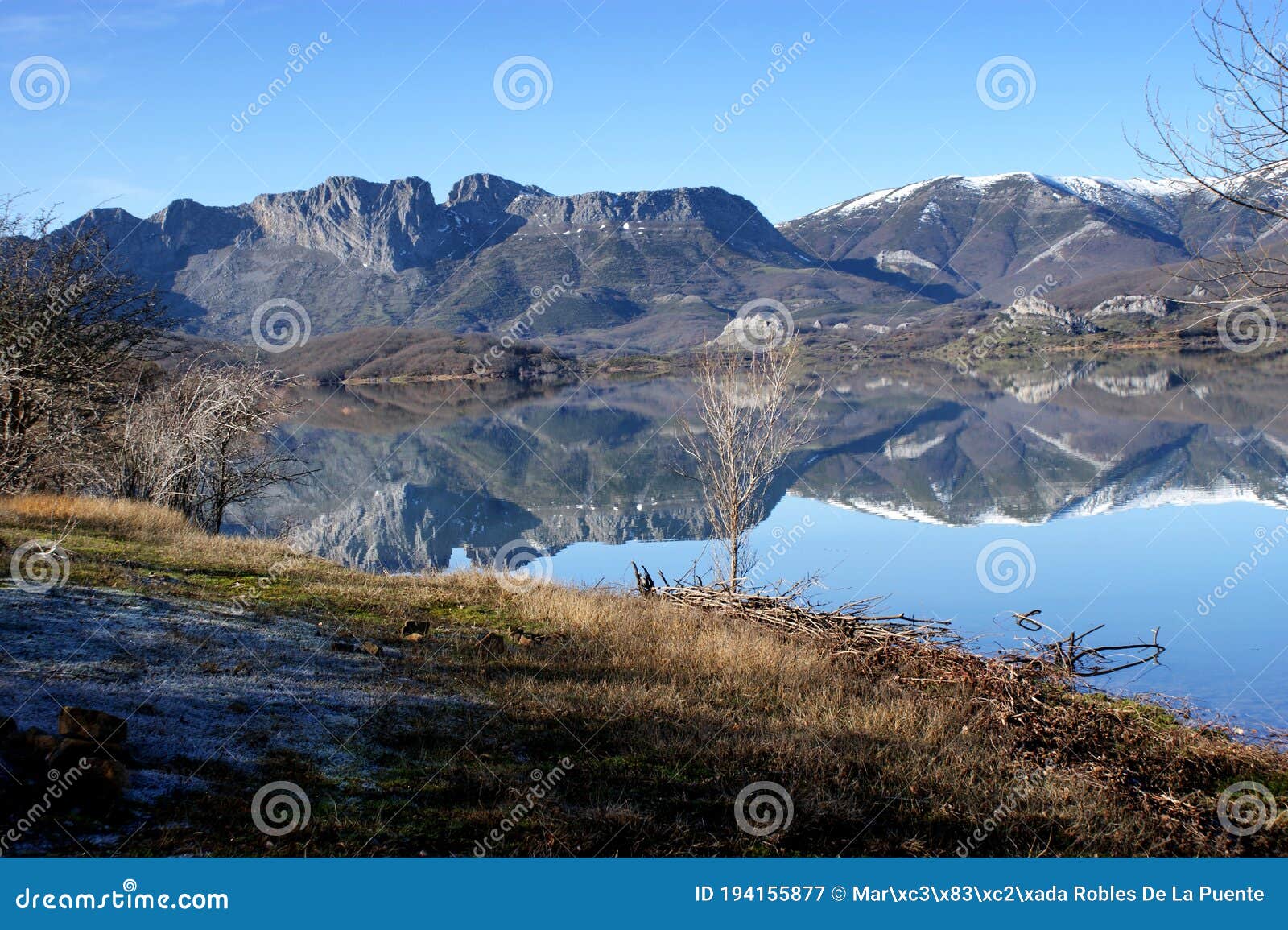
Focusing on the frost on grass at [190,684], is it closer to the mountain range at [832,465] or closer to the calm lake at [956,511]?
the calm lake at [956,511]

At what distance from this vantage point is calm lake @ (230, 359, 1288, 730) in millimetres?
15578

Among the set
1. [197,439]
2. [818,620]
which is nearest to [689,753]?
[818,620]

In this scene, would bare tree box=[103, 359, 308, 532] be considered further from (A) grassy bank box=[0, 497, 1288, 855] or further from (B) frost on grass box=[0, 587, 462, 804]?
(B) frost on grass box=[0, 587, 462, 804]

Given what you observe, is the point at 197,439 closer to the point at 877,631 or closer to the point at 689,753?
the point at 877,631

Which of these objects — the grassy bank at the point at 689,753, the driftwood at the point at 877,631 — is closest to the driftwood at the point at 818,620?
the driftwood at the point at 877,631

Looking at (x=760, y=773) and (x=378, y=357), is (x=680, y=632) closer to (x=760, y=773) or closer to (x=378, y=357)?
(x=760, y=773)

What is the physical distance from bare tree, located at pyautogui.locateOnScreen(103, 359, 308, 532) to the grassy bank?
799 centimetres

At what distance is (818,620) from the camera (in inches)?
456

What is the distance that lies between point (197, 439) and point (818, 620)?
14286mm

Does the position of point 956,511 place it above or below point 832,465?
below

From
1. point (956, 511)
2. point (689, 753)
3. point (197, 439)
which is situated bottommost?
point (689, 753)

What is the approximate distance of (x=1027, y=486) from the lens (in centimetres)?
3094

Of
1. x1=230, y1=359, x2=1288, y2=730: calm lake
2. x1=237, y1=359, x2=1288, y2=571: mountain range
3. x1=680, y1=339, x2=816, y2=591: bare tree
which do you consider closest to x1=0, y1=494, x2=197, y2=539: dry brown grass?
x1=237, y1=359, x2=1288, y2=571: mountain range

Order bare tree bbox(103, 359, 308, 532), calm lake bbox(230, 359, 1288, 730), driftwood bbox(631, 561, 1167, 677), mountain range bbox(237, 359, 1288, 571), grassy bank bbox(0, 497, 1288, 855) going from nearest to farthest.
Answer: grassy bank bbox(0, 497, 1288, 855), driftwood bbox(631, 561, 1167, 677), calm lake bbox(230, 359, 1288, 730), bare tree bbox(103, 359, 308, 532), mountain range bbox(237, 359, 1288, 571)
